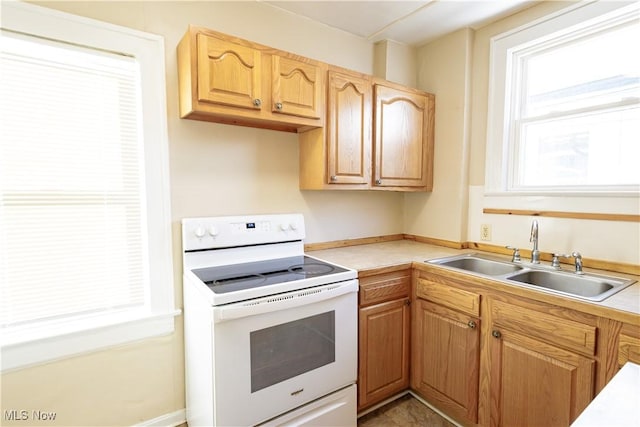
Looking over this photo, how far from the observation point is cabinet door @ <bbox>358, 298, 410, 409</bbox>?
69.2 inches

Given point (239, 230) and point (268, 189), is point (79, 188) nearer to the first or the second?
point (239, 230)

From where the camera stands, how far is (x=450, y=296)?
1.72 metres

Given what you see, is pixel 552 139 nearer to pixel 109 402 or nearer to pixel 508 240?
pixel 508 240

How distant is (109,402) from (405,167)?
7.25ft

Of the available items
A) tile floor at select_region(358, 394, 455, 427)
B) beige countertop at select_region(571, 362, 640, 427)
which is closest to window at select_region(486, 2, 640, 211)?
beige countertop at select_region(571, 362, 640, 427)

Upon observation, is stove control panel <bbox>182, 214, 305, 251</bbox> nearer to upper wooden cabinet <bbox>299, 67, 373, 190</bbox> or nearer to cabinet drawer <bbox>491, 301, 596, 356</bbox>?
upper wooden cabinet <bbox>299, 67, 373, 190</bbox>

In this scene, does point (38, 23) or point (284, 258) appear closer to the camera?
point (38, 23)

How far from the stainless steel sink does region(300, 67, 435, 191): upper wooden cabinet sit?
0.64 metres

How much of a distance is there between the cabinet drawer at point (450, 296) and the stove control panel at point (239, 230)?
800 millimetres

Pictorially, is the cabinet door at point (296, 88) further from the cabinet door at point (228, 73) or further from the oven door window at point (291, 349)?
the oven door window at point (291, 349)

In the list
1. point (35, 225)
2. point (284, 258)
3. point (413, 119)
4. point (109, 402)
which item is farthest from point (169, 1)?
point (109, 402)

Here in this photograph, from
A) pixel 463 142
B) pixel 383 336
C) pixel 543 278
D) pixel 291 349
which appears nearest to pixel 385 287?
pixel 383 336

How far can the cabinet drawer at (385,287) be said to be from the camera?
5.73 feet

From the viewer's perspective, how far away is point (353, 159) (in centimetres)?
203
